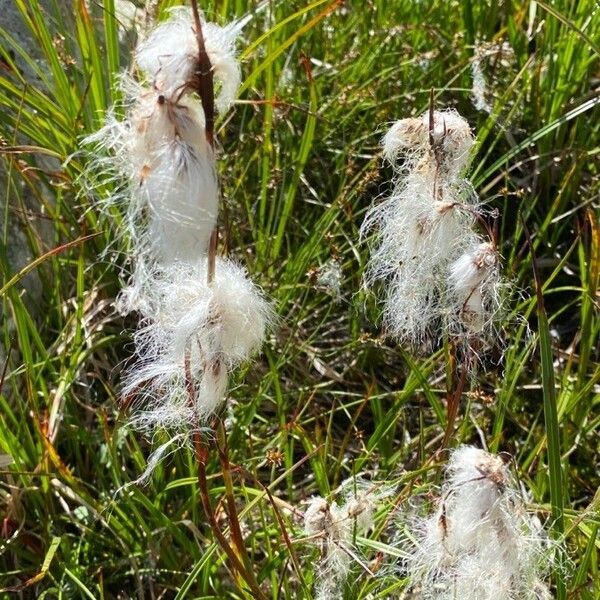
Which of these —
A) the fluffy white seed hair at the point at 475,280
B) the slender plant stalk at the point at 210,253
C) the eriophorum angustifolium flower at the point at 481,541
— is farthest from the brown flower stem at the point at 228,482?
the fluffy white seed hair at the point at 475,280

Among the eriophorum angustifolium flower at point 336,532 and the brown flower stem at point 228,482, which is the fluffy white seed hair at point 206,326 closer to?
the brown flower stem at point 228,482

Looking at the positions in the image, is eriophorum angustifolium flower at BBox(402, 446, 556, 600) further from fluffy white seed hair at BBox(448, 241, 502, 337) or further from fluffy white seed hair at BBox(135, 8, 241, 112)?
fluffy white seed hair at BBox(135, 8, 241, 112)

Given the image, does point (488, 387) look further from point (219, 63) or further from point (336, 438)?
point (219, 63)

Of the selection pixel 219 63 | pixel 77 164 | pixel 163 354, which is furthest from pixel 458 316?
pixel 77 164

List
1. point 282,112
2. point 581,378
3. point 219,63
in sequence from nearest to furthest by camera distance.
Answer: point 219,63 < point 581,378 < point 282,112

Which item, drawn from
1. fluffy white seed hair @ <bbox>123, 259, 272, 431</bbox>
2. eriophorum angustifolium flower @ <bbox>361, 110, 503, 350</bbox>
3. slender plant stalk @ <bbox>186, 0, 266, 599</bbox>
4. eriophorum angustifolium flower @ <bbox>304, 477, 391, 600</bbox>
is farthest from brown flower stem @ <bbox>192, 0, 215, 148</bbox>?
eriophorum angustifolium flower @ <bbox>304, 477, 391, 600</bbox>
